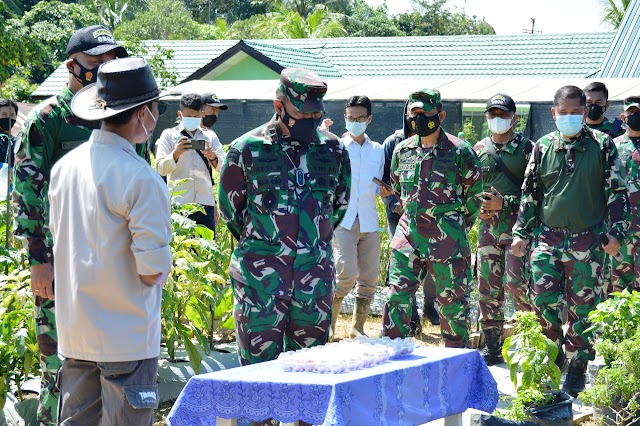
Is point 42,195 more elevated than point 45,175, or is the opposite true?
point 45,175

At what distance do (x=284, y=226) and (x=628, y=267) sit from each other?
588 cm

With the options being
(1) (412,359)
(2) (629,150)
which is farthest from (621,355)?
(2) (629,150)

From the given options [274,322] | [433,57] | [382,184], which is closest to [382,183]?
[382,184]

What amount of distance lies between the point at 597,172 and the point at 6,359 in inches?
183

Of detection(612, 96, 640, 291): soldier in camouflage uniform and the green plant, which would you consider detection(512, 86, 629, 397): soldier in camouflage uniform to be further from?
detection(612, 96, 640, 291): soldier in camouflage uniform

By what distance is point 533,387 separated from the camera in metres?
6.66

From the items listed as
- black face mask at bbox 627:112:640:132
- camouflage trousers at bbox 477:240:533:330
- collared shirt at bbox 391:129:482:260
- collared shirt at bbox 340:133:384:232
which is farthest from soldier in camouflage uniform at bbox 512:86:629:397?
black face mask at bbox 627:112:640:132

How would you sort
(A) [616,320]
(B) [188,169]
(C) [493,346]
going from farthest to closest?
(B) [188,169] < (C) [493,346] < (A) [616,320]

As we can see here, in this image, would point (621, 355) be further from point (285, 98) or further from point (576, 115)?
point (285, 98)

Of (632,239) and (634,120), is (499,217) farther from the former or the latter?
(634,120)

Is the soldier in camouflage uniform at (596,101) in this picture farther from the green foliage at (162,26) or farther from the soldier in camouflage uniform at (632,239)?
the green foliage at (162,26)

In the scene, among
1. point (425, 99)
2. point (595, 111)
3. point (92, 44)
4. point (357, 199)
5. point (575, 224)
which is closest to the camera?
point (92, 44)

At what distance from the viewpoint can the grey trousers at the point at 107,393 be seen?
4.43 metres

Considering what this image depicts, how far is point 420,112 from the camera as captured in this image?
25.6 feet
